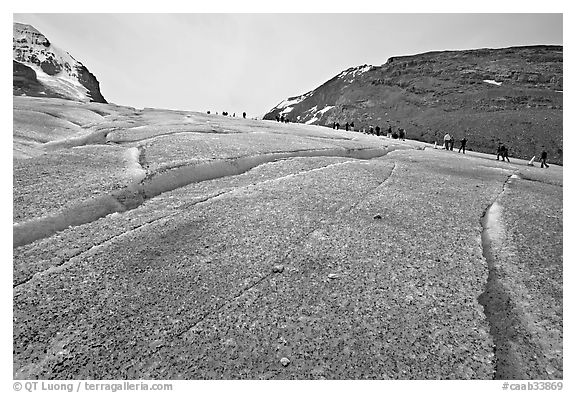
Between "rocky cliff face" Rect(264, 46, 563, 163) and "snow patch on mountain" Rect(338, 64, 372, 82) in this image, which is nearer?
"rocky cliff face" Rect(264, 46, 563, 163)

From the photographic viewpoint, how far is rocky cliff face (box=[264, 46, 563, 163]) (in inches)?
2864

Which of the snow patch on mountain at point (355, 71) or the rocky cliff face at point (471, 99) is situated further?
the snow patch on mountain at point (355, 71)

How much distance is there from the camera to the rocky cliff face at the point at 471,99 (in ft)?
239

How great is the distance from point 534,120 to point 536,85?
104 ft

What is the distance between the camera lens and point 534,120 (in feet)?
244

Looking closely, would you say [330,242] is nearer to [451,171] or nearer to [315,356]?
[315,356]

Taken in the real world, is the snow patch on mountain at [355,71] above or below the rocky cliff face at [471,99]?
above

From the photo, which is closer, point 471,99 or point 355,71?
point 471,99

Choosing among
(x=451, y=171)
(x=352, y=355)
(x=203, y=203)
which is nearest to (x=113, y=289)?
(x=203, y=203)

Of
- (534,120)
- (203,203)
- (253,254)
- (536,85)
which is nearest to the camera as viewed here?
(253,254)

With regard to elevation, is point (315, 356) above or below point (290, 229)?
below

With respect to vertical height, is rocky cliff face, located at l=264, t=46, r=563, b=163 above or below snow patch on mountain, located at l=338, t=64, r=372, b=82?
below

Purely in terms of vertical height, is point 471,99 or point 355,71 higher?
point 355,71

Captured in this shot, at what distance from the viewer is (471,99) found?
95.0 metres
